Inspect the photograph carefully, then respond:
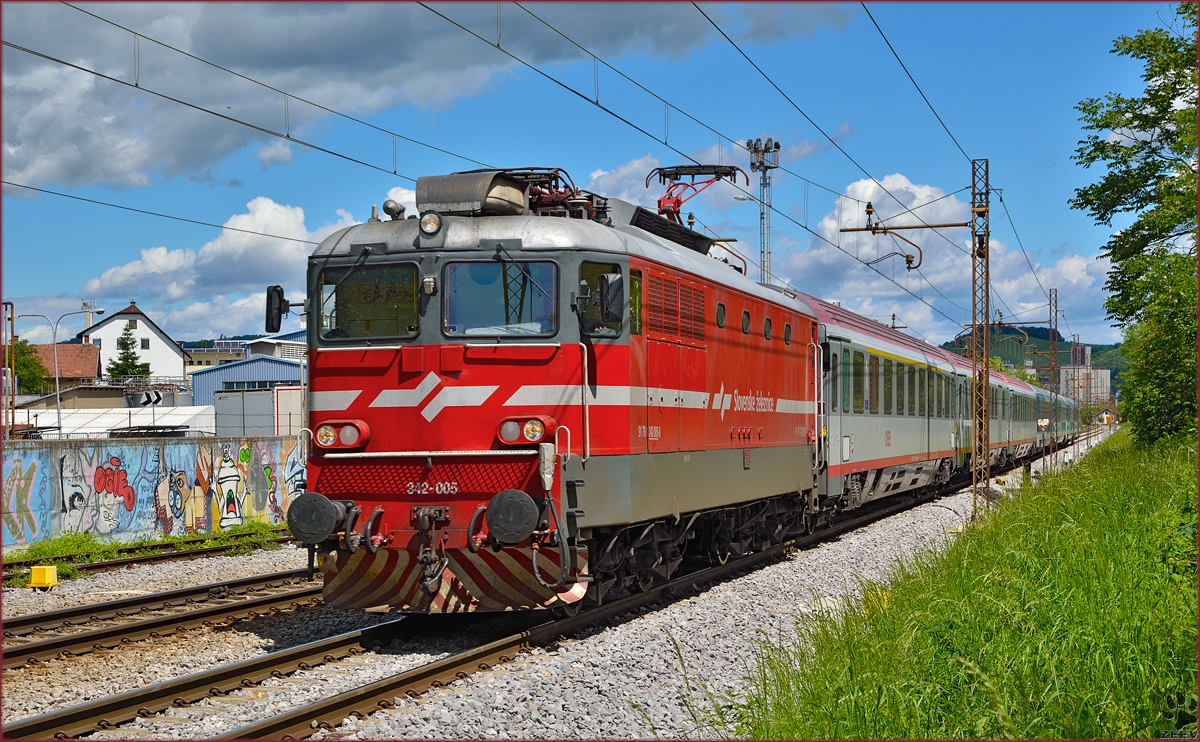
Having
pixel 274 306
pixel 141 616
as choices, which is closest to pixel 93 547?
pixel 141 616

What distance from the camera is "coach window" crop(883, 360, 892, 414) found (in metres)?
21.8

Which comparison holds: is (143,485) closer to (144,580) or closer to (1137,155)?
(144,580)

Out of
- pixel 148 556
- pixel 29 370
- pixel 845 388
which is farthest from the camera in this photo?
pixel 29 370

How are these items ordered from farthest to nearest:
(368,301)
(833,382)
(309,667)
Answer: (833,382), (368,301), (309,667)

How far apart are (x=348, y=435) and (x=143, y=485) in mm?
12786

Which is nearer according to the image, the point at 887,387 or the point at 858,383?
the point at 858,383

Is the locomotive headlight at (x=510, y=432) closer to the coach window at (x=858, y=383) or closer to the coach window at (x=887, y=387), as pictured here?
the coach window at (x=858, y=383)

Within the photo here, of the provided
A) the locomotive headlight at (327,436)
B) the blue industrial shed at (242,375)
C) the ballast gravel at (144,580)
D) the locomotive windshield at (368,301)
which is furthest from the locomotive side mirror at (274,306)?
the blue industrial shed at (242,375)

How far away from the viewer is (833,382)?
59.1 feet

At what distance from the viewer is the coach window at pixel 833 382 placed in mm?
17875

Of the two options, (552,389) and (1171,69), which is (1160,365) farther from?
(552,389)

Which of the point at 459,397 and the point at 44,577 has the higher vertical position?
the point at 459,397

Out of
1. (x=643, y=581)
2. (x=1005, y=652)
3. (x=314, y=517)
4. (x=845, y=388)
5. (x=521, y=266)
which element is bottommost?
(x=643, y=581)

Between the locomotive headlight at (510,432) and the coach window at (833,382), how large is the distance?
9.46 metres
